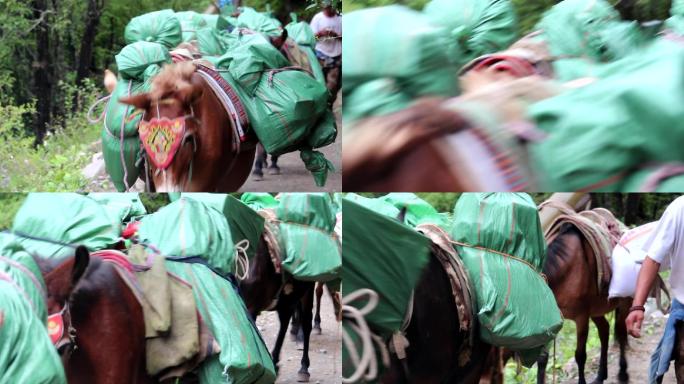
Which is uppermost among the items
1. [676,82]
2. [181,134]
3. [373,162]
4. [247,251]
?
[676,82]

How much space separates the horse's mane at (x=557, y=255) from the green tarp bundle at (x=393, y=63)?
482mm

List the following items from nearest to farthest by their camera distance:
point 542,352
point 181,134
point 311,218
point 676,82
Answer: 1. point 676,82
2. point 542,352
3. point 311,218
4. point 181,134

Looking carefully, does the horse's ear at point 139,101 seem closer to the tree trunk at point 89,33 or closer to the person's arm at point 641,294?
the tree trunk at point 89,33

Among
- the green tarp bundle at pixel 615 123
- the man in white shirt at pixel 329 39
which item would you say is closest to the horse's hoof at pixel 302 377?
the man in white shirt at pixel 329 39

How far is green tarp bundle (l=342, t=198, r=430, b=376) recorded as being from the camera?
1116mm

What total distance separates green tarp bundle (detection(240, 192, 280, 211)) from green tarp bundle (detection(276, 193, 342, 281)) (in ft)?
0.06

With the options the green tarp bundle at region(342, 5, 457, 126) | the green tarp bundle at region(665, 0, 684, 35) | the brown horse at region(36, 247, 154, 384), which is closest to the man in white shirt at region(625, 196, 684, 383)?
the green tarp bundle at region(665, 0, 684, 35)

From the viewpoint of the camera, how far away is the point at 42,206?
1355 mm

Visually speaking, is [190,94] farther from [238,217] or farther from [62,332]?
[62,332]

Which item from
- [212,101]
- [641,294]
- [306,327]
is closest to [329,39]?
[212,101]

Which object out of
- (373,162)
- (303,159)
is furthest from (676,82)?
(303,159)

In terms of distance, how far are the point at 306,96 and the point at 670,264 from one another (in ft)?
2.28

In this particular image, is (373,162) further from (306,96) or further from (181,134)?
(181,134)

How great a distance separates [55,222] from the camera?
136cm
